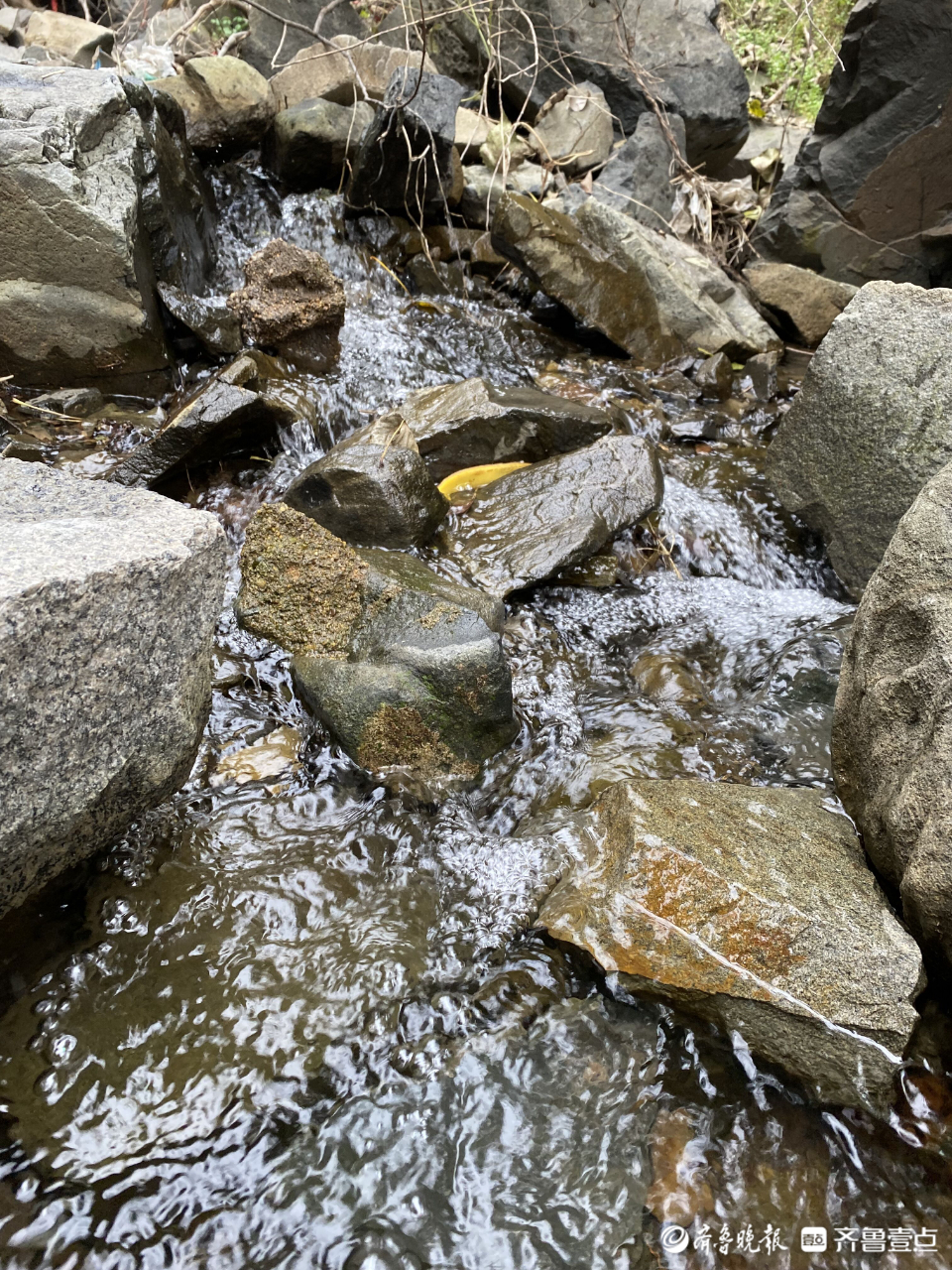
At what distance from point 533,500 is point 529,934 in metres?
2.20

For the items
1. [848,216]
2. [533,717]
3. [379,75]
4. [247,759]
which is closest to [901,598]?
[533,717]

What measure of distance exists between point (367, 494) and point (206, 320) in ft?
6.40

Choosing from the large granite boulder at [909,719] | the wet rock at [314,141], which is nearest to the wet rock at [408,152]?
the wet rock at [314,141]

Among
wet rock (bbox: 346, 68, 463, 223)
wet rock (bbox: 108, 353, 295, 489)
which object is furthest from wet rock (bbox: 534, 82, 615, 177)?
wet rock (bbox: 108, 353, 295, 489)

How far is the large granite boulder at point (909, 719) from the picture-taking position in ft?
5.98

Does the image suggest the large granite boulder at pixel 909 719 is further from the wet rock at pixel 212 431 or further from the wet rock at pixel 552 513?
the wet rock at pixel 212 431

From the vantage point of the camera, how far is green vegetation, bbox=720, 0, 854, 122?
1016 cm

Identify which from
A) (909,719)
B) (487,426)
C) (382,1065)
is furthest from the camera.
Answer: (487,426)

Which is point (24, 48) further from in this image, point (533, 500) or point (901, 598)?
point (901, 598)

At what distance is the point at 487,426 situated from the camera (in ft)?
13.5

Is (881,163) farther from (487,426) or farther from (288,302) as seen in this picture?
(288,302)

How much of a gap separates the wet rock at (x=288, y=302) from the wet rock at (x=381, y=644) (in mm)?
2143

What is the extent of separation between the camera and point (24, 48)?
6.59 m

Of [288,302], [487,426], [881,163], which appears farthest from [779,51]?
[487,426]
